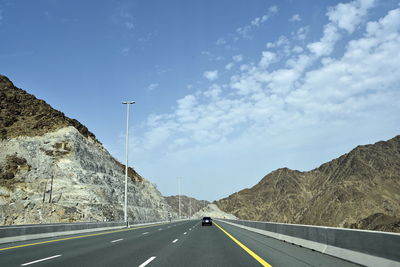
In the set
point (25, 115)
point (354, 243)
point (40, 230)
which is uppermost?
point (25, 115)

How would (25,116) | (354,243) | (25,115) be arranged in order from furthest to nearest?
(25,115) < (25,116) < (354,243)

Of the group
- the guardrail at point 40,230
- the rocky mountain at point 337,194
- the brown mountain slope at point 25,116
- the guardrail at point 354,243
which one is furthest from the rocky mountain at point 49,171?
the rocky mountain at point 337,194

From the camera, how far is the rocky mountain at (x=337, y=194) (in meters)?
110

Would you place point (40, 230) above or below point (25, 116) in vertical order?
below

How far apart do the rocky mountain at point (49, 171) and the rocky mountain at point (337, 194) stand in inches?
1835

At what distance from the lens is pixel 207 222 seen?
41125mm

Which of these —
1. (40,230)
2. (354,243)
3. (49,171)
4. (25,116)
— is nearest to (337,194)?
(49,171)

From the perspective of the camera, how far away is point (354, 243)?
29.0 ft

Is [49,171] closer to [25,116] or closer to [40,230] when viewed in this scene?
[25,116]

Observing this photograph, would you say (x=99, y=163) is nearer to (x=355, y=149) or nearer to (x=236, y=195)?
(x=355, y=149)

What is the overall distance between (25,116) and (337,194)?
96.5m

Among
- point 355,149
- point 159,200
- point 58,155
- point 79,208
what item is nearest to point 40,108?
point 58,155

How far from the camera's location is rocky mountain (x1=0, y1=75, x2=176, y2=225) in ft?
164

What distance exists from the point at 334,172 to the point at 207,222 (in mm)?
130401
